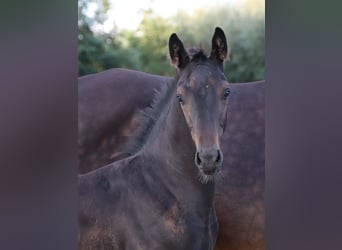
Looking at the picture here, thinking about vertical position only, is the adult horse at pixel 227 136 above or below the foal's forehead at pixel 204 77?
below

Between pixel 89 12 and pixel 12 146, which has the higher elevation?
pixel 89 12

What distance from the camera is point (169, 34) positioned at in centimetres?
329

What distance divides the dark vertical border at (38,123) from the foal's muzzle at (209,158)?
66cm

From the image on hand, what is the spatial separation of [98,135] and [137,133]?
0.55 metres

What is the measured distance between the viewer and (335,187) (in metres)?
2.67

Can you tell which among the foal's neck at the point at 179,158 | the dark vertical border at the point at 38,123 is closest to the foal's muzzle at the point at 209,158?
the foal's neck at the point at 179,158

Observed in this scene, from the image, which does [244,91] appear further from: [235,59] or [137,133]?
[137,133]

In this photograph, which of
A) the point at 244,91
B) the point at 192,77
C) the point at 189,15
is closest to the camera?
the point at 192,77

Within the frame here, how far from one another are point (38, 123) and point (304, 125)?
49.7 inches

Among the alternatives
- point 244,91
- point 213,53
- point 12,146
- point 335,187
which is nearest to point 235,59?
point 244,91

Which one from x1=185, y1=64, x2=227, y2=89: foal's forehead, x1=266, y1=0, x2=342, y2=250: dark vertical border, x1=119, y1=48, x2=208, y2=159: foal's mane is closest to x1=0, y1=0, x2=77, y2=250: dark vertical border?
x1=119, y1=48, x2=208, y2=159: foal's mane

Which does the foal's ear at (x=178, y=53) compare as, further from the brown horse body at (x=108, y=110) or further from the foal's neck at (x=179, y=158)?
the brown horse body at (x=108, y=110)

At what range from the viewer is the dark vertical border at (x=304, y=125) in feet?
8.74

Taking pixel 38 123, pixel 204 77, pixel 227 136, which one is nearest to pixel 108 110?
pixel 227 136
